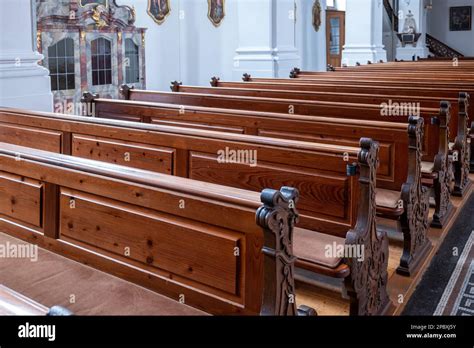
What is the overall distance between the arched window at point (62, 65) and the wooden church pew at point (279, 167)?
5369mm

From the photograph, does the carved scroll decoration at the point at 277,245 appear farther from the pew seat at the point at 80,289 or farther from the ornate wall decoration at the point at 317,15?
the ornate wall decoration at the point at 317,15

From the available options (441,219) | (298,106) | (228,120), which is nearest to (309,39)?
(298,106)

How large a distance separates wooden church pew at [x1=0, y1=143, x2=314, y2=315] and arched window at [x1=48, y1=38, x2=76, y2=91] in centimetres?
644

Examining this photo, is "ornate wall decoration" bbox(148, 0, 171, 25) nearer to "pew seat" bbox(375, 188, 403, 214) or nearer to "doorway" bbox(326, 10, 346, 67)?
"doorway" bbox(326, 10, 346, 67)

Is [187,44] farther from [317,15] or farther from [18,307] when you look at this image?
[18,307]

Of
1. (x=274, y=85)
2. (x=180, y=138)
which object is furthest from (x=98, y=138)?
(x=274, y=85)

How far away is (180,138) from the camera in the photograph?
3.36m

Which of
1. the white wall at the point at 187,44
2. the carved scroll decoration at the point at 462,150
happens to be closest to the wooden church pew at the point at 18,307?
the carved scroll decoration at the point at 462,150

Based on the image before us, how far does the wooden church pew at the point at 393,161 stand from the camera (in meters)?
3.47

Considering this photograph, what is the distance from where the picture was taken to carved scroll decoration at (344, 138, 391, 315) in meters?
2.66

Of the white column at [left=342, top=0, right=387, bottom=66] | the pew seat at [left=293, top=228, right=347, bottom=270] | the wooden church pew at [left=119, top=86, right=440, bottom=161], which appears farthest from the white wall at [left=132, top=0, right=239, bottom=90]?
the pew seat at [left=293, top=228, right=347, bottom=270]

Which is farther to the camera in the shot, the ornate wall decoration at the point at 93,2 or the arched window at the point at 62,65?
the ornate wall decoration at the point at 93,2

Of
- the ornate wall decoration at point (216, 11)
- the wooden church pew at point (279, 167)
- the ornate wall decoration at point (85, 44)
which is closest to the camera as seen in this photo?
the wooden church pew at point (279, 167)
